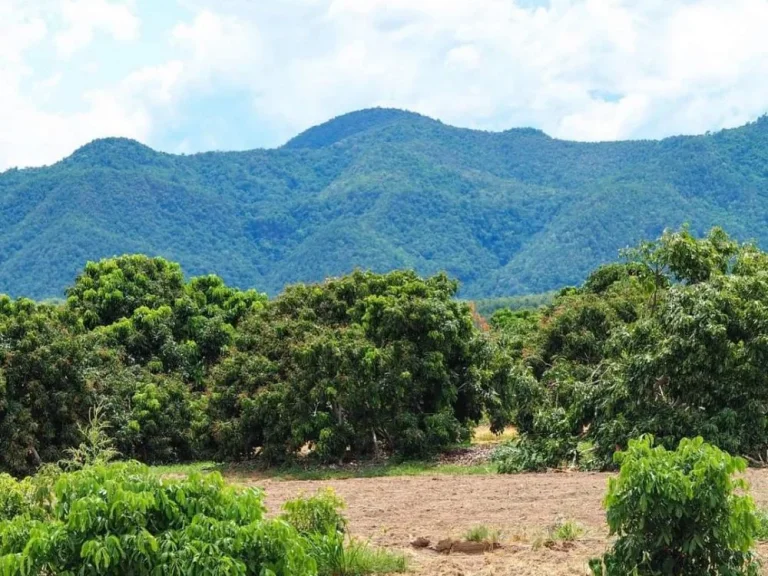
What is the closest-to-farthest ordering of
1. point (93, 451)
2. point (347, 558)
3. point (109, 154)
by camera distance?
point (347, 558) < point (93, 451) < point (109, 154)

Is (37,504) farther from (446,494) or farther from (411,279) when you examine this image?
(411,279)

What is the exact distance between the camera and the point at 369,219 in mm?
174625

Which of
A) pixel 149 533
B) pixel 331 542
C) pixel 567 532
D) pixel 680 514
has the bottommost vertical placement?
pixel 567 532

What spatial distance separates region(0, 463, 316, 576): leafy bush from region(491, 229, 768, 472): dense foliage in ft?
33.3

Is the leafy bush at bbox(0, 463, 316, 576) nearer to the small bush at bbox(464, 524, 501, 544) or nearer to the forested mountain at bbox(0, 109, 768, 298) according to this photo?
the small bush at bbox(464, 524, 501, 544)

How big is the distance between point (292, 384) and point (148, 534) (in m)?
13.6

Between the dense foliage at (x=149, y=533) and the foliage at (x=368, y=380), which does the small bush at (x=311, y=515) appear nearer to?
the dense foliage at (x=149, y=533)

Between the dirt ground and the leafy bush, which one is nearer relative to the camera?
the leafy bush

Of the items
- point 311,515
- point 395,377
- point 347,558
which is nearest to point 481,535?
point 347,558

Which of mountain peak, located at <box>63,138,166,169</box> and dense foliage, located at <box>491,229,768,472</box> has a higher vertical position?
mountain peak, located at <box>63,138,166,169</box>

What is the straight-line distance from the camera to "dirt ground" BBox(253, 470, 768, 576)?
8.84 metres

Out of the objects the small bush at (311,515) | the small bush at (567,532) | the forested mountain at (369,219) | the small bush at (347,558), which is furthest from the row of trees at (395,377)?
the forested mountain at (369,219)

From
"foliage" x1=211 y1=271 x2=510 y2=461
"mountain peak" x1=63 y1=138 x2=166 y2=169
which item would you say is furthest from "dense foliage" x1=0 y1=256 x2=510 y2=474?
"mountain peak" x1=63 y1=138 x2=166 y2=169

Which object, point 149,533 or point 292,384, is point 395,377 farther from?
point 149,533
